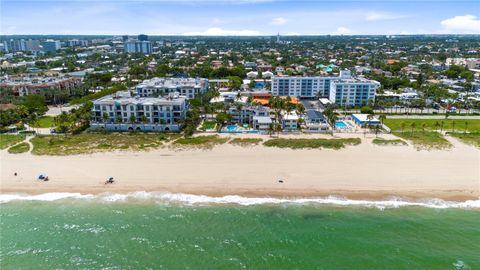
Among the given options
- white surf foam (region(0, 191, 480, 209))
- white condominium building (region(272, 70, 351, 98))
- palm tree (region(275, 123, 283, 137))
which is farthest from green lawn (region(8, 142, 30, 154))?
white condominium building (region(272, 70, 351, 98))

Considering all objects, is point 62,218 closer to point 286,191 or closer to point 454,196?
point 286,191

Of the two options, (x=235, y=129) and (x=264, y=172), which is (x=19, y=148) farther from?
(x=264, y=172)

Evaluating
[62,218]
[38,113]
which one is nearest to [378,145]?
[62,218]

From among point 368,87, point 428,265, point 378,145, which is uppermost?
point 368,87

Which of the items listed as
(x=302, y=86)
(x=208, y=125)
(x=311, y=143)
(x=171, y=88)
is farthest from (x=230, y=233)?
(x=302, y=86)

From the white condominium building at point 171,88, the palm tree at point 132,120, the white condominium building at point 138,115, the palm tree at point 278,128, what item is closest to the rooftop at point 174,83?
the white condominium building at point 171,88
